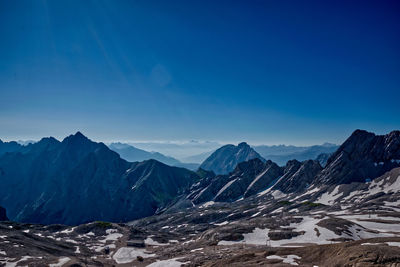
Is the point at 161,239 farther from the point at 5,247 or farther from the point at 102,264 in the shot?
the point at 5,247

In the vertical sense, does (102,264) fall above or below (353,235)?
below

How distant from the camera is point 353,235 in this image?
84125 mm

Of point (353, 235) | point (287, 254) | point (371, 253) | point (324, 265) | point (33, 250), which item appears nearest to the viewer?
point (371, 253)

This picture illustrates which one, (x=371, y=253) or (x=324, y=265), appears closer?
(x=371, y=253)

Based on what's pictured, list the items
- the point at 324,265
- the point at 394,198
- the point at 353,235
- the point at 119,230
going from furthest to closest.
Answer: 1. the point at 394,198
2. the point at 119,230
3. the point at 353,235
4. the point at 324,265

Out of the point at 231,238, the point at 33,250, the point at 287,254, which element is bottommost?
the point at 33,250

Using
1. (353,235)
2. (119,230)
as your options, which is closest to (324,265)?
(353,235)

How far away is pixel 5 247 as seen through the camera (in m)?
88.4

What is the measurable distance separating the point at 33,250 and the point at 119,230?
204ft

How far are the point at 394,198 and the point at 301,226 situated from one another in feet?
350

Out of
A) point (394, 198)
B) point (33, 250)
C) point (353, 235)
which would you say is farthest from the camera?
point (394, 198)

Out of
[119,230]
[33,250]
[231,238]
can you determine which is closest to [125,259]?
[33,250]

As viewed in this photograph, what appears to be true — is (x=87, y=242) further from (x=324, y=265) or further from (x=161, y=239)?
(x=324, y=265)

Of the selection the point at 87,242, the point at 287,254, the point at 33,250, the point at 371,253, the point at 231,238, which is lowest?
the point at 87,242
